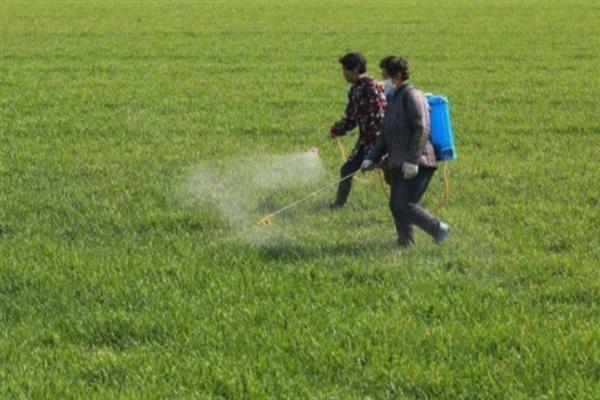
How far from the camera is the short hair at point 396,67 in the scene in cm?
797

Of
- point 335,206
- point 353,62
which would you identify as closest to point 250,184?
point 335,206

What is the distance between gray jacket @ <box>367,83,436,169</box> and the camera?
7969mm

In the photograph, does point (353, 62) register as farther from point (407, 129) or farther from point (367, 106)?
point (407, 129)

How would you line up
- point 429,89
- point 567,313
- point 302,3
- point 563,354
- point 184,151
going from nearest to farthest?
point 563,354, point 567,313, point 184,151, point 429,89, point 302,3

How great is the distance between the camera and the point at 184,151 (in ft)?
40.8

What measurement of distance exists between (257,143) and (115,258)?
5.36 metres

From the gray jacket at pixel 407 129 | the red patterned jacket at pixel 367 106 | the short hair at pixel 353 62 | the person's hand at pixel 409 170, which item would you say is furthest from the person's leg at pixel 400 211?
the short hair at pixel 353 62

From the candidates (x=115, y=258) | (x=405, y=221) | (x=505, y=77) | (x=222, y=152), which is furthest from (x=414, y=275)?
(x=505, y=77)

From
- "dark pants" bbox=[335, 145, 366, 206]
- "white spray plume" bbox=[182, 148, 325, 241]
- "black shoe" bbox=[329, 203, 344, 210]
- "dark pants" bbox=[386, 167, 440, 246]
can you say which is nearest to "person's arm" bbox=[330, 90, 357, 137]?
"dark pants" bbox=[335, 145, 366, 206]

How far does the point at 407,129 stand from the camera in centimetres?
809

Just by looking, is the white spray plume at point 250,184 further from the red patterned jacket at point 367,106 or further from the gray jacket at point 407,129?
the gray jacket at point 407,129

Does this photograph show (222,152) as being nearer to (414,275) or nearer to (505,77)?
(414,275)

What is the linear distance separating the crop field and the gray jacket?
30.8 inches

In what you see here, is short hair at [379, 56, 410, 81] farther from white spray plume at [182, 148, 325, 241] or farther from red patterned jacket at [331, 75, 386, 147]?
white spray plume at [182, 148, 325, 241]
